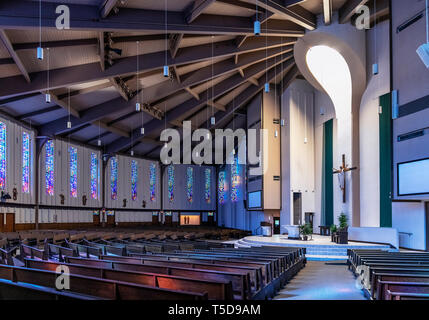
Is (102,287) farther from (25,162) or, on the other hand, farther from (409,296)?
(25,162)

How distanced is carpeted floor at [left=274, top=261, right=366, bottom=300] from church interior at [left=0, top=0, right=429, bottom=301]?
0.21ft

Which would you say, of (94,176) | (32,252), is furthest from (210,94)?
(32,252)

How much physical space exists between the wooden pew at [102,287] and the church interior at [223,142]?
2 centimetres

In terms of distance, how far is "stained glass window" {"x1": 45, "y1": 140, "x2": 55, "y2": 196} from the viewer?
19.5m

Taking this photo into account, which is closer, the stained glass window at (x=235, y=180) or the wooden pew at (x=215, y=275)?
the wooden pew at (x=215, y=275)

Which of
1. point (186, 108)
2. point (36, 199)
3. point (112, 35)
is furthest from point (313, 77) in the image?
point (36, 199)

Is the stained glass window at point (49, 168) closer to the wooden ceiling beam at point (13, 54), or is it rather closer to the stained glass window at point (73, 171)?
the stained glass window at point (73, 171)

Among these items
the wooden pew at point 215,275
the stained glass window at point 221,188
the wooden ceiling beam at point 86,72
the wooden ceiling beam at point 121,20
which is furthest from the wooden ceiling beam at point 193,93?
the stained glass window at point 221,188

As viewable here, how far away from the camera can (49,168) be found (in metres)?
19.8

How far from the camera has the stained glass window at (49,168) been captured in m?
19.5

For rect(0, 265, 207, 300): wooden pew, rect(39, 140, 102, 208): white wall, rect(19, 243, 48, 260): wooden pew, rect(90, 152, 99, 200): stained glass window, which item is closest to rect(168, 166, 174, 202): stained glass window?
rect(39, 140, 102, 208): white wall

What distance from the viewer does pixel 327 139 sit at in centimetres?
1920
